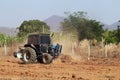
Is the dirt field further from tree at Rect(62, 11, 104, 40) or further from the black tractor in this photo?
tree at Rect(62, 11, 104, 40)

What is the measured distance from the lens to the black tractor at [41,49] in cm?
2658

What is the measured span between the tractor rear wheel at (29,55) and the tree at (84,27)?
36.0 meters

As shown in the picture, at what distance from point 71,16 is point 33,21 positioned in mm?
13177

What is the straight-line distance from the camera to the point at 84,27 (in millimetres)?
65688

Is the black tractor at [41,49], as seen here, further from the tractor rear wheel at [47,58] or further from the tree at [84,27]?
the tree at [84,27]

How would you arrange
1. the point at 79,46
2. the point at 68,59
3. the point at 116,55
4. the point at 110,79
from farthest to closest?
the point at 79,46 → the point at 116,55 → the point at 68,59 → the point at 110,79

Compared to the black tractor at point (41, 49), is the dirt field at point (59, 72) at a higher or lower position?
lower

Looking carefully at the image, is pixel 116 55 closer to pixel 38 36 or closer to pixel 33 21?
pixel 38 36

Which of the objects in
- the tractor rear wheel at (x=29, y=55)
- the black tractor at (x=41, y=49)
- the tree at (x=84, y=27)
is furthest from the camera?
the tree at (x=84, y=27)

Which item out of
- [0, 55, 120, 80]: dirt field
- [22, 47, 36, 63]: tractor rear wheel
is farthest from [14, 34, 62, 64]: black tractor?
[0, 55, 120, 80]: dirt field

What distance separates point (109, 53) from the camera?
40125mm

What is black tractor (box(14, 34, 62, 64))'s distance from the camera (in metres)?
26.6

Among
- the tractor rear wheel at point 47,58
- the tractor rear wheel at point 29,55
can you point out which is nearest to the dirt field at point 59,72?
the tractor rear wheel at point 47,58

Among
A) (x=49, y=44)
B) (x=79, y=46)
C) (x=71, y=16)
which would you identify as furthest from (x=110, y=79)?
(x=71, y=16)
